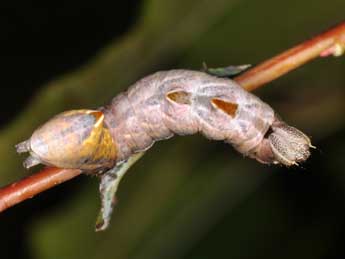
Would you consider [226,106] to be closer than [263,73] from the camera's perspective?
No

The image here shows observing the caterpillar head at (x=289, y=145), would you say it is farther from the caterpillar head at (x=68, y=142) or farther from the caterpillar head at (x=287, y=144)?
the caterpillar head at (x=68, y=142)

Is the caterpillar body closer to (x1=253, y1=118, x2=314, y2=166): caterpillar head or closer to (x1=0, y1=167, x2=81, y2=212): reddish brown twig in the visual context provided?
(x1=253, y1=118, x2=314, y2=166): caterpillar head

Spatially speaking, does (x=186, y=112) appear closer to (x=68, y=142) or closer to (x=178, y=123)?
(x=178, y=123)

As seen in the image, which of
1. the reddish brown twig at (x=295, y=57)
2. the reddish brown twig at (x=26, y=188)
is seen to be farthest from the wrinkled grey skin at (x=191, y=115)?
the reddish brown twig at (x=26, y=188)

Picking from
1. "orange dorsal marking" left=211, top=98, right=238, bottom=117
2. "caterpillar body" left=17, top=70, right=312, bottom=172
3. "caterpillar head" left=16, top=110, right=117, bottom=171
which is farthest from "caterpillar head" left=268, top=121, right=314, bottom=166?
"caterpillar head" left=16, top=110, right=117, bottom=171

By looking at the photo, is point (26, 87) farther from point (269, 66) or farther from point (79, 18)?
point (269, 66)

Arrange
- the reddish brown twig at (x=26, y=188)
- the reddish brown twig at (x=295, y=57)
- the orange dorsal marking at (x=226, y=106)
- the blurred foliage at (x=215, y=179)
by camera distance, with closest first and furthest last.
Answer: the reddish brown twig at (x=26, y=188)
the reddish brown twig at (x=295, y=57)
the orange dorsal marking at (x=226, y=106)
the blurred foliage at (x=215, y=179)

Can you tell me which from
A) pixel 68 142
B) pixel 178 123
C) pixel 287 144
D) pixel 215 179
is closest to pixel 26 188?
pixel 68 142

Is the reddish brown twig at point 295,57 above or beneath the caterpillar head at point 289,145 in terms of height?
above
